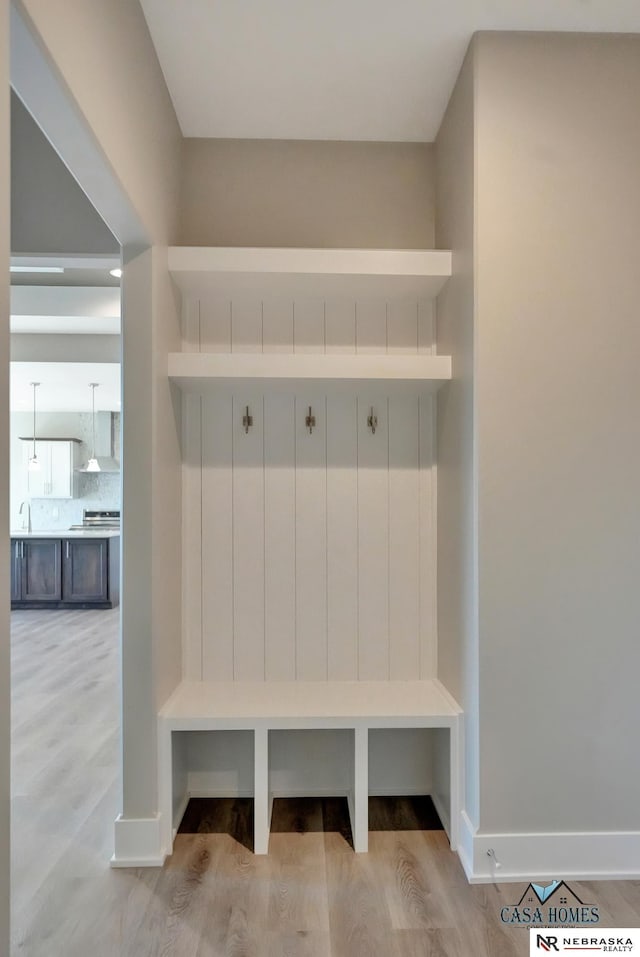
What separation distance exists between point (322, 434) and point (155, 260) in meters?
0.98

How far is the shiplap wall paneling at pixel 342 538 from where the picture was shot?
2658 millimetres

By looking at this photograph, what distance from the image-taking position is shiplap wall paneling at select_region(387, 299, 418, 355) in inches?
105

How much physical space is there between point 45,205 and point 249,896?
2.94 m

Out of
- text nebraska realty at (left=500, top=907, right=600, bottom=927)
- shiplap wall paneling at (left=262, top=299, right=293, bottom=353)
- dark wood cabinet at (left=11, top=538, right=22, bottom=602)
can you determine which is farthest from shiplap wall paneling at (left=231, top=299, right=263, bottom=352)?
dark wood cabinet at (left=11, top=538, right=22, bottom=602)

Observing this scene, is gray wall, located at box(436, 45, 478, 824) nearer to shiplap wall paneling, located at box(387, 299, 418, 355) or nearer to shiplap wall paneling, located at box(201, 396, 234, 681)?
shiplap wall paneling, located at box(387, 299, 418, 355)

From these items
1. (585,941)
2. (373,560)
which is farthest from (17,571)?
(585,941)

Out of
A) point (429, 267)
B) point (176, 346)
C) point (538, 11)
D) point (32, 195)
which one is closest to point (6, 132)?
point (176, 346)

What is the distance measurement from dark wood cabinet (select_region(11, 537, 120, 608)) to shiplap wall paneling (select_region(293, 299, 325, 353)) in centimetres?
558

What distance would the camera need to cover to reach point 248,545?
265 centimetres

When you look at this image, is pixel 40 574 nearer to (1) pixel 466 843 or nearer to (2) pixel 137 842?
(2) pixel 137 842

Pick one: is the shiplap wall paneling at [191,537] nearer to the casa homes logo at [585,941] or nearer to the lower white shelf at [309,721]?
the lower white shelf at [309,721]

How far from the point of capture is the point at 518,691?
6.74ft

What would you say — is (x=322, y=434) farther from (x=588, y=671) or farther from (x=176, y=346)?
(x=588, y=671)

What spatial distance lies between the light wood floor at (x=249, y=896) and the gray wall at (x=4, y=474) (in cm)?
92
